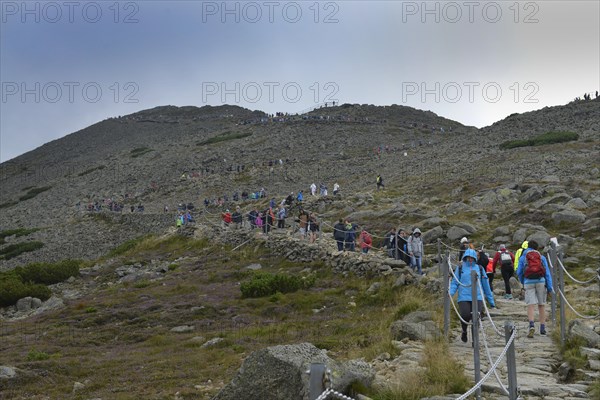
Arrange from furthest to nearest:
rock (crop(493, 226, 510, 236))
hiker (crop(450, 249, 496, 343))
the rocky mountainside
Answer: the rocky mountainside, rock (crop(493, 226, 510, 236)), hiker (crop(450, 249, 496, 343))

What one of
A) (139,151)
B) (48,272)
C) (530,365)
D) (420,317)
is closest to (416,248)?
(420,317)

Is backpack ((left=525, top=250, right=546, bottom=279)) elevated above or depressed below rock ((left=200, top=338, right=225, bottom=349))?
above

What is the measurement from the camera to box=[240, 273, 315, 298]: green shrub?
20.4 m

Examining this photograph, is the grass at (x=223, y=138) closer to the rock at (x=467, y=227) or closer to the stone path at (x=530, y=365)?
the rock at (x=467, y=227)

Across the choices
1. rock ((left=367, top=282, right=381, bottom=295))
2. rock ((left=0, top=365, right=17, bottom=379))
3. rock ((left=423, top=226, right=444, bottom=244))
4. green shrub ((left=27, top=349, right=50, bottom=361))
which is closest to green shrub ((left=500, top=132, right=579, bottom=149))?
rock ((left=423, top=226, right=444, bottom=244))

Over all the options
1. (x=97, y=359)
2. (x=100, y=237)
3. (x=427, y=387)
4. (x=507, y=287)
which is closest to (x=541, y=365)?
(x=427, y=387)

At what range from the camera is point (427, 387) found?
7.59 meters

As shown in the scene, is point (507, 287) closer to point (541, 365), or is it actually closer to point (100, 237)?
point (541, 365)

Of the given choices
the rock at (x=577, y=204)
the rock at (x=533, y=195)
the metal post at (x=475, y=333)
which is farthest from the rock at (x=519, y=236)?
the metal post at (x=475, y=333)

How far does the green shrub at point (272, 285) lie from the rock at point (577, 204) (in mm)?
13441

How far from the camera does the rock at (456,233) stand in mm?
24562

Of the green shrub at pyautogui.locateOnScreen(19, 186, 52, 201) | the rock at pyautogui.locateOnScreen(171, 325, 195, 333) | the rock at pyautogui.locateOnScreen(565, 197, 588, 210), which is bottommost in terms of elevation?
the rock at pyautogui.locateOnScreen(171, 325, 195, 333)

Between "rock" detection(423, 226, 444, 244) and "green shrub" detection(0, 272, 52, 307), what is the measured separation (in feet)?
56.5

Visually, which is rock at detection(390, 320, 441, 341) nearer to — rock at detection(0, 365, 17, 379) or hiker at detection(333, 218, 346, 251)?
rock at detection(0, 365, 17, 379)
